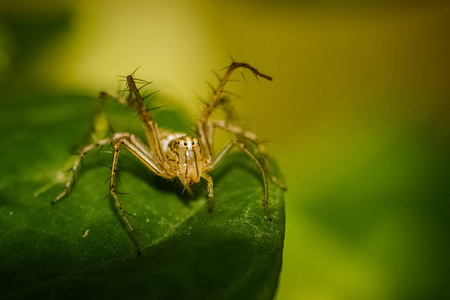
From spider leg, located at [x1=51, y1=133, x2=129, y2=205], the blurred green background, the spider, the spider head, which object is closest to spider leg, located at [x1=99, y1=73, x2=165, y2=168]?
the spider

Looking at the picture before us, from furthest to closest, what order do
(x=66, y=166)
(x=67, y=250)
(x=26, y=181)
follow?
(x=66, y=166) < (x=26, y=181) < (x=67, y=250)

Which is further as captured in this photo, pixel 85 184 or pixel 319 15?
pixel 319 15

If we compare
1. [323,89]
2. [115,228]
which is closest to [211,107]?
[115,228]

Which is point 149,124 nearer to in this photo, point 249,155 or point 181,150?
point 181,150

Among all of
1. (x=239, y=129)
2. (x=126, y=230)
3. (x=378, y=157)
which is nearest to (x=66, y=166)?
(x=126, y=230)

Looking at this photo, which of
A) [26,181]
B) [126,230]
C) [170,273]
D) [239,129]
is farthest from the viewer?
[239,129]

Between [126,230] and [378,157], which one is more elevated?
[378,157]

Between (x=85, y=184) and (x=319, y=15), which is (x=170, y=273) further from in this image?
(x=319, y=15)
